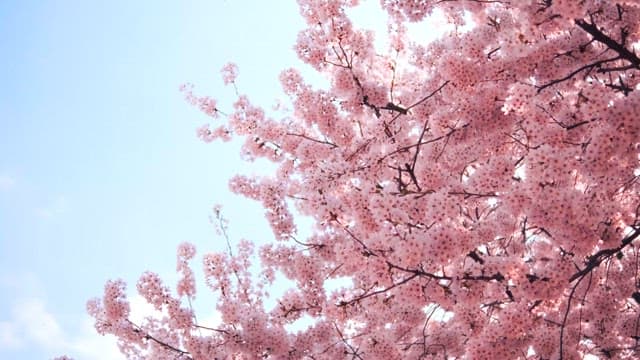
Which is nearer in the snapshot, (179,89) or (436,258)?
(436,258)

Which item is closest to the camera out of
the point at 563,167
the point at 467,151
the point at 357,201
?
the point at 563,167

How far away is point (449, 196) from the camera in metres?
4.30

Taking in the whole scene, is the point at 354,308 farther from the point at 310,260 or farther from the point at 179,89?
the point at 179,89

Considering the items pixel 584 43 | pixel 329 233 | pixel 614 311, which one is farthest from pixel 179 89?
pixel 614 311

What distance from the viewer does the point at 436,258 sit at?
4.12m

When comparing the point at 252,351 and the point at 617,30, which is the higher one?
the point at 617,30

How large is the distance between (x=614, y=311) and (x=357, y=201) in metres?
3.69

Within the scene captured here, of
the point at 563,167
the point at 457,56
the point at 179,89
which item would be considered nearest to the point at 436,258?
the point at 563,167

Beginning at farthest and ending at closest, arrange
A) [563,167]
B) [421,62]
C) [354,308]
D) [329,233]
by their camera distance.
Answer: [421,62] < [329,233] < [354,308] < [563,167]

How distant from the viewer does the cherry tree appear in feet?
14.0

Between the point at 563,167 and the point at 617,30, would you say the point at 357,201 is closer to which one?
the point at 563,167

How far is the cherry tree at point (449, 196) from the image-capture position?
4.27 meters

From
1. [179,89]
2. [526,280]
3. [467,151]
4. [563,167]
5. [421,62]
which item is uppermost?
[179,89]

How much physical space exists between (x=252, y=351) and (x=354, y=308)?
4.27 feet
